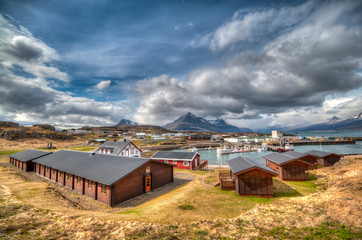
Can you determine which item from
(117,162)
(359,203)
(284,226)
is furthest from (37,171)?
(359,203)

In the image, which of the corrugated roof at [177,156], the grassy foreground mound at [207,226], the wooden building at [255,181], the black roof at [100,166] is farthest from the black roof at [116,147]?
the wooden building at [255,181]

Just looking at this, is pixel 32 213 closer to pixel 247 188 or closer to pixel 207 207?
pixel 207 207

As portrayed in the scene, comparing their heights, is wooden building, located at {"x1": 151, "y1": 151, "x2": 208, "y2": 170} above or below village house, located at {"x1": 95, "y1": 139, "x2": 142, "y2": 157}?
below

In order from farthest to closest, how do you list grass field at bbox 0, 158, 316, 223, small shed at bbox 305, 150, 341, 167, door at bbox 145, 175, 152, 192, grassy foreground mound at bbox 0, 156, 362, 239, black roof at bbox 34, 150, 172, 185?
small shed at bbox 305, 150, 341, 167, door at bbox 145, 175, 152, 192, black roof at bbox 34, 150, 172, 185, grass field at bbox 0, 158, 316, 223, grassy foreground mound at bbox 0, 156, 362, 239

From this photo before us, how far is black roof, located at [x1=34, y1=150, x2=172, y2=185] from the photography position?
19281 millimetres

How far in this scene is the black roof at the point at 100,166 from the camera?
63.3ft

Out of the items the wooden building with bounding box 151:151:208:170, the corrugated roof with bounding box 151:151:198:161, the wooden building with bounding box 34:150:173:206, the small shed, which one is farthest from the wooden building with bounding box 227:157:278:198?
the small shed

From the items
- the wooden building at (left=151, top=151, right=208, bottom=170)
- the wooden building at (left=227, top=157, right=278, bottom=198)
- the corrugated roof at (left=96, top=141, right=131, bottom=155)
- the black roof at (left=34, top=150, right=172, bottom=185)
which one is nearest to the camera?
the wooden building at (left=227, top=157, right=278, bottom=198)

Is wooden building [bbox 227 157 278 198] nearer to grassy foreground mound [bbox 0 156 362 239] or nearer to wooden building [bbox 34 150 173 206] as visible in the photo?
grassy foreground mound [bbox 0 156 362 239]

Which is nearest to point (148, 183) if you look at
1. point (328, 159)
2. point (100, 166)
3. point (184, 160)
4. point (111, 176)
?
point (111, 176)

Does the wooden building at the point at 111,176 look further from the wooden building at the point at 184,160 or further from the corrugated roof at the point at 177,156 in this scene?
the corrugated roof at the point at 177,156

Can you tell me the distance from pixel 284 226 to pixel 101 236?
38.2 feet

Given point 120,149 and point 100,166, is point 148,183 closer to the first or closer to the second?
point 100,166

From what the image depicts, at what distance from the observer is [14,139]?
9562 centimetres
